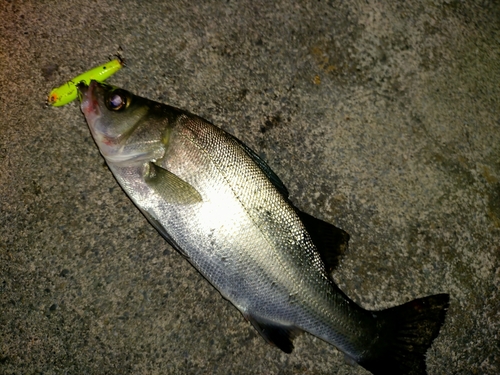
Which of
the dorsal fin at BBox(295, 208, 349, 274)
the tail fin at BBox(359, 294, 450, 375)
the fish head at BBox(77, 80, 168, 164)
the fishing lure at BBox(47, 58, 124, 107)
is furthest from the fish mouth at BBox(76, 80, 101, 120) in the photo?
the tail fin at BBox(359, 294, 450, 375)

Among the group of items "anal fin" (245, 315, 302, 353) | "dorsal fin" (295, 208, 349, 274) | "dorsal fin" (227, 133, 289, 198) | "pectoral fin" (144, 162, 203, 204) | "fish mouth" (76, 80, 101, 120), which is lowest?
"anal fin" (245, 315, 302, 353)

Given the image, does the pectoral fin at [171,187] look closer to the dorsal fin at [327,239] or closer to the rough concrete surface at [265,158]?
the rough concrete surface at [265,158]

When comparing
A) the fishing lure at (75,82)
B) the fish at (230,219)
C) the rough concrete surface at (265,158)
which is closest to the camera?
the fish at (230,219)

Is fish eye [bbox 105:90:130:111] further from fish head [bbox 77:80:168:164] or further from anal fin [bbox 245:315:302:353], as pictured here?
anal fin [bbox 245:315:302:353]

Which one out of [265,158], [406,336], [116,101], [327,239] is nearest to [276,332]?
[327,239]

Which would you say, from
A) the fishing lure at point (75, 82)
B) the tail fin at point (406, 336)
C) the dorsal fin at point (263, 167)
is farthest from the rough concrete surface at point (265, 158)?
the dorsal fin at point (263, 167)
